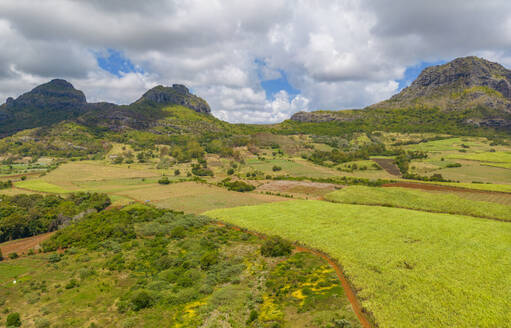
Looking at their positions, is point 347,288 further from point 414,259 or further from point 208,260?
point 208,260

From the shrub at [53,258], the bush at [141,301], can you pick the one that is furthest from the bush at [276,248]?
the shrub at [53,258]

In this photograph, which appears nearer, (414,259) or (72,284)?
(72,284)

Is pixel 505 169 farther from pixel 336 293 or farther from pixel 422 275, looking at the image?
pixel 336 293

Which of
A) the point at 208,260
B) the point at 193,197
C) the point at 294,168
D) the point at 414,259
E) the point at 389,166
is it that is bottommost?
the point at 208,260

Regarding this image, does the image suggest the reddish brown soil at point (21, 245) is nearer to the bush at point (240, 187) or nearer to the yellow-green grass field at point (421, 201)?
the bush at point (240, 187)

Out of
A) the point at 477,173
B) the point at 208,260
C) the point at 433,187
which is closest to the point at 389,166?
the point at 477,173

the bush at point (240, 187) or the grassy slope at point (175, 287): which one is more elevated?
the bush at point (240, 187)

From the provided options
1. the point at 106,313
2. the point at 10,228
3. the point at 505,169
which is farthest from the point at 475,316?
the point at 505,169
